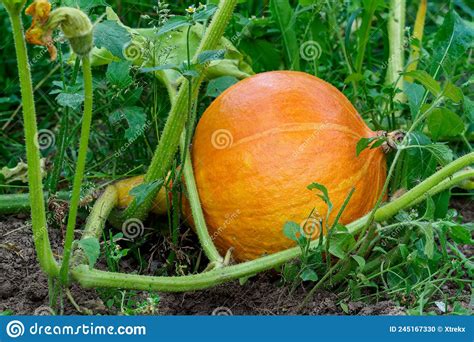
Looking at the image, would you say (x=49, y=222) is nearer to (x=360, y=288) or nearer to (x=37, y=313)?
(x=37, y=313)

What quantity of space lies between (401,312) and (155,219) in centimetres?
85

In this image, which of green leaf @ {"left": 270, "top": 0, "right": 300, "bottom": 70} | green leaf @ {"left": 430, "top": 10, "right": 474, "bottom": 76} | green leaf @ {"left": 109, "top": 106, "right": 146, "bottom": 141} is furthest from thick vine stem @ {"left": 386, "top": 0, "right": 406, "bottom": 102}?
green leaf @ {"left": 109, "top": 106, "right": 146, "bottom": 141}

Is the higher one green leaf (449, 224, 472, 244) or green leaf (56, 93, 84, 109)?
green leaf (56, 93, 84, 109)

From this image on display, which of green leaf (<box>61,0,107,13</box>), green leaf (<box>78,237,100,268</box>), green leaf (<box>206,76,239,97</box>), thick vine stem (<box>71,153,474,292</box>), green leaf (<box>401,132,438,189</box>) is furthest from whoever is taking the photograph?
green leaf (<box>206,76,239,97</box>)

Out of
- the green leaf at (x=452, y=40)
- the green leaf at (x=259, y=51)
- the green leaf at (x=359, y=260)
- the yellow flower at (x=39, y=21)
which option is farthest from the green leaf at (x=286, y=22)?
the yellow flower at (x=39, y=21)

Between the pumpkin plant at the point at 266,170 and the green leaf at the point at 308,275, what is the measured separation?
0.09 feet

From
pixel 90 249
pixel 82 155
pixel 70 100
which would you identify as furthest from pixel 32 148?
pixel 70 100

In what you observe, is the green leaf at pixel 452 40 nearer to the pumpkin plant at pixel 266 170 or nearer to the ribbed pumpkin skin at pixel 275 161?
the pumpkin plant at pixel 266 170

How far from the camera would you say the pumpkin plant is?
212 centimetres

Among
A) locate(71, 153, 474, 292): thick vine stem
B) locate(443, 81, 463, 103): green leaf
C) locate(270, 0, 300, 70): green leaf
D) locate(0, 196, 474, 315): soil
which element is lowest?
locate(0, 196, 474, 315): soil

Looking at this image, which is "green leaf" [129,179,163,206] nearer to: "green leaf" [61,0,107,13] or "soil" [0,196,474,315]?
"soil" [0,196,474,315]

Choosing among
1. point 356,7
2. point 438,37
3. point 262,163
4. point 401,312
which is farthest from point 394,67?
point 401,312

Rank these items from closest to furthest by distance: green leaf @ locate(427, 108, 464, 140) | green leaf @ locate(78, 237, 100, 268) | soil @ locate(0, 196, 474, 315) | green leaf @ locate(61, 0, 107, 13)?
green leaf @ locate(78, 237, 100, 268) → soil @ locate(0, 196, 474, 315) → green leaf @ locate(61, 0, 107, 13) → green leaf @ locate(427, 108, 464, 140)

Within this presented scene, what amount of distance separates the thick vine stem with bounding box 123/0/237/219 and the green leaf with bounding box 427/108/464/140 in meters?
0.61
